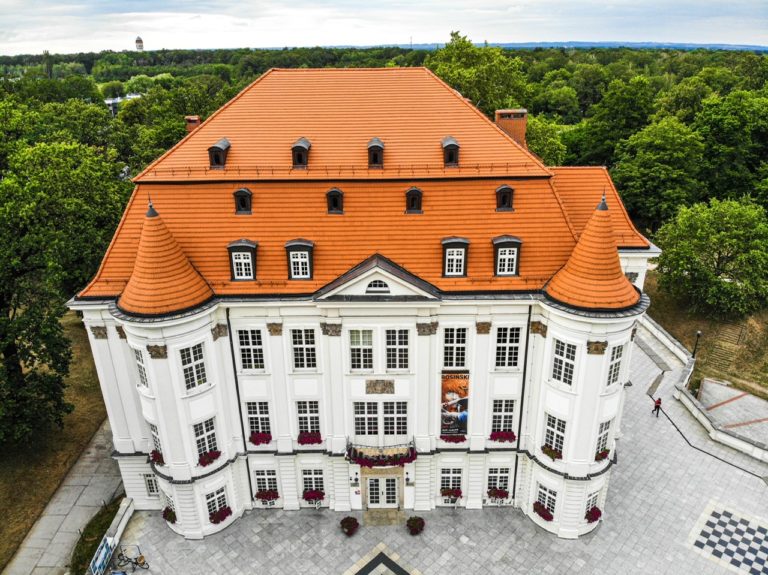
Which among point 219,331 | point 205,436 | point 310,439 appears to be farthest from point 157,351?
point 310,439

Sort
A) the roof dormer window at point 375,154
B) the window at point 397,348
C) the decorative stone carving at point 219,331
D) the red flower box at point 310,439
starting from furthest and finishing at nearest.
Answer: the red flower box at point 310,439
the window at point 397,348
the decorative stone carving at point 219,331
the roof dormer window at point 375,154

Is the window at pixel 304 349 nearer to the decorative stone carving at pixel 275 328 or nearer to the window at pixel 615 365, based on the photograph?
the decorative stone carving at pixel 275 328

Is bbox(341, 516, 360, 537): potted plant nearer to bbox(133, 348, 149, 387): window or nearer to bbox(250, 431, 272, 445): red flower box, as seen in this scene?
bbox(250, 431, 272, 445): red flower box

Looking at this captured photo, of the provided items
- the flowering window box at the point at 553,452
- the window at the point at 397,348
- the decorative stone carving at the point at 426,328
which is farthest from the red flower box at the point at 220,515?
the flowering window box at the point at 553,452

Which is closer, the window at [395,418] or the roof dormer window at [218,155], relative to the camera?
the roof dormer window at [218,155]

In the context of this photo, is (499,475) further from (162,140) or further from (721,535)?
(162,140)

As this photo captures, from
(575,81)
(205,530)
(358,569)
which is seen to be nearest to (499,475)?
(358,569)

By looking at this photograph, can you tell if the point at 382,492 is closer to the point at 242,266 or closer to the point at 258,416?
the point at 258,416
